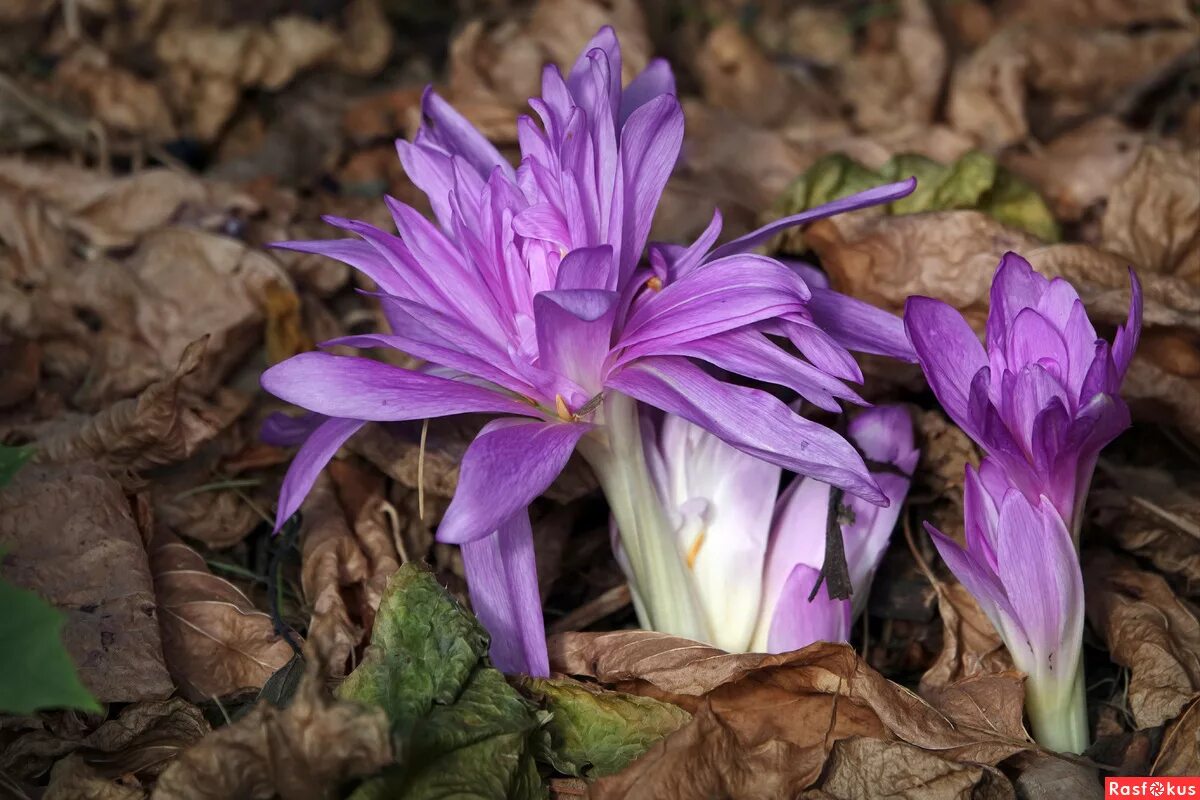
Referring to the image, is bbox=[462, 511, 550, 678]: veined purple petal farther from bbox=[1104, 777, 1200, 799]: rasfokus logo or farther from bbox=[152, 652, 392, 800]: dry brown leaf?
bbox=[1104, 777, 1200, 799]: rasfokus logo

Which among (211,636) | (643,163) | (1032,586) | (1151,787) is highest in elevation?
(643,163)

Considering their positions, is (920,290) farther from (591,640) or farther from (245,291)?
(245,291)

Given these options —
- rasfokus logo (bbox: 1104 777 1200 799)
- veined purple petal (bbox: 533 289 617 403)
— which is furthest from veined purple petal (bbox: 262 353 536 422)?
Result: rasfokus logo (bbox: 1104 777 1200 799)

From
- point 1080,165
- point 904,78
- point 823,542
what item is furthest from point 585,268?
point 904,78

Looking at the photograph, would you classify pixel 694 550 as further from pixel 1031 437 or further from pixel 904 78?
pixel 904 78

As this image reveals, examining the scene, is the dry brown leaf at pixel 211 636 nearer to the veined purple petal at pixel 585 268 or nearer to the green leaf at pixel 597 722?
the green leaf at pixel 597 722

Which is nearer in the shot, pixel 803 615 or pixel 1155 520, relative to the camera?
pixel 803 615
